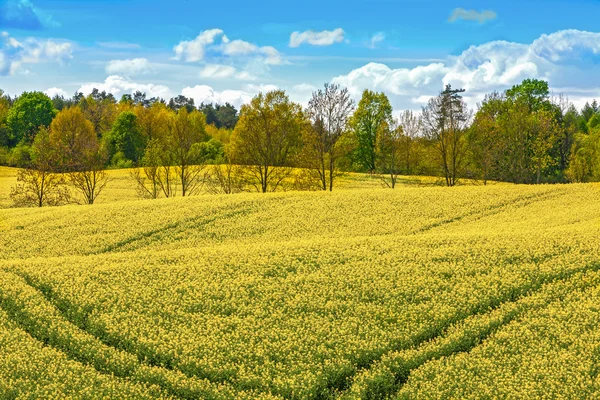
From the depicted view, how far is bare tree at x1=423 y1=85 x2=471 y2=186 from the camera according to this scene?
68.2 metres

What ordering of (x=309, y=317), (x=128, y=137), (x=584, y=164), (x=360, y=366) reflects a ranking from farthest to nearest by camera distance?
(x=128, y=137), (x=584, y=164), (x=309, y=317), (x=360, y=366)

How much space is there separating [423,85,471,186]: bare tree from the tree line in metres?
0.14

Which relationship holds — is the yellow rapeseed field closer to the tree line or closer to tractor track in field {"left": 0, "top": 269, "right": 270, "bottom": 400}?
tractor track in field {"left": 0, "top": 269, "right": 270, "bottom": 400}

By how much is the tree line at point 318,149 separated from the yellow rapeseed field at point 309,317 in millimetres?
28980

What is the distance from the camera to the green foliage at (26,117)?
129m

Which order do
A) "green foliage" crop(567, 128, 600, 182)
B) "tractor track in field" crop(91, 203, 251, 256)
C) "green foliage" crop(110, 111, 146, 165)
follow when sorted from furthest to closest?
"green foliage" crop(110, 111, 146, 165), "green foliage" crop(567, 128, 600, 182), "tractor track in field" crop(91, 203, 251, 256)

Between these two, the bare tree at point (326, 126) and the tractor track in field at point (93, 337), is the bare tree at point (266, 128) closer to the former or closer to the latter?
the bare tree at point (326, 126)

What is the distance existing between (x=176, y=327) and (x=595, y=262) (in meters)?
18.6

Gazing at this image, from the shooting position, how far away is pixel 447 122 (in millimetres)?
69000

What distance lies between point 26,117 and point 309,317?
129348mm

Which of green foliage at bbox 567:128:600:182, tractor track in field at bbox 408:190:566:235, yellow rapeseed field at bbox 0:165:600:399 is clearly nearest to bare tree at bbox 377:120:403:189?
tractor track in field at bbox 408:190:566:235

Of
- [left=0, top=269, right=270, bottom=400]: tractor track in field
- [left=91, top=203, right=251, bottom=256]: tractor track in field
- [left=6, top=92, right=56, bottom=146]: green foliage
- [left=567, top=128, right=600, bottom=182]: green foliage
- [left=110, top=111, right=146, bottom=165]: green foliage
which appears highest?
[left=6, top=92, right=56, bottom=146]: green foliage

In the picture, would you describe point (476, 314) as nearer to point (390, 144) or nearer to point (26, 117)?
point (390, 144)

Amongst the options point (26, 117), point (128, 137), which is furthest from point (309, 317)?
point (26, 117)
